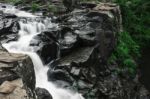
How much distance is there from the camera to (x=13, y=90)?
731cm

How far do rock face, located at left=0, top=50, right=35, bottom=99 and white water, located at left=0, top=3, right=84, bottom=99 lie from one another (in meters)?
2.02

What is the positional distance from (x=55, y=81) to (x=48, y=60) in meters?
1.17

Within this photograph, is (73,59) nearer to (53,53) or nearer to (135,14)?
(53,53)

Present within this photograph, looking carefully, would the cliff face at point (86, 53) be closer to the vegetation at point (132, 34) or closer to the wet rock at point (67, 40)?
the wet rock at point (67, 40)

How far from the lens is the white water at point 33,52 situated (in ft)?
35.0

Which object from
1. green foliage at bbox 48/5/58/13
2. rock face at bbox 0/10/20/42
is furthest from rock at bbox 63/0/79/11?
rock face at bbox 0/10/20/42

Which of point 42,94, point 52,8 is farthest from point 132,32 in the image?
point 42,94

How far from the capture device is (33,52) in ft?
38.8

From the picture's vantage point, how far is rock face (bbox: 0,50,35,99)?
283 inches

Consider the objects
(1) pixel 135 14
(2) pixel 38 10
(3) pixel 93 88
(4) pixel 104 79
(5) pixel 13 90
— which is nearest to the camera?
(5) pixel 13 90

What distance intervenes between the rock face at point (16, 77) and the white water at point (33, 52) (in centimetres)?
202

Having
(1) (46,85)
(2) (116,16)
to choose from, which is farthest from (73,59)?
(2) (116,16)

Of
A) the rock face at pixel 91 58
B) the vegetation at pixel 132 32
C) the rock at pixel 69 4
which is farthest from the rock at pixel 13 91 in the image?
the rock at pixel 69 4

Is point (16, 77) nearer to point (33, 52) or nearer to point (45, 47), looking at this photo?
point (33, 52)
